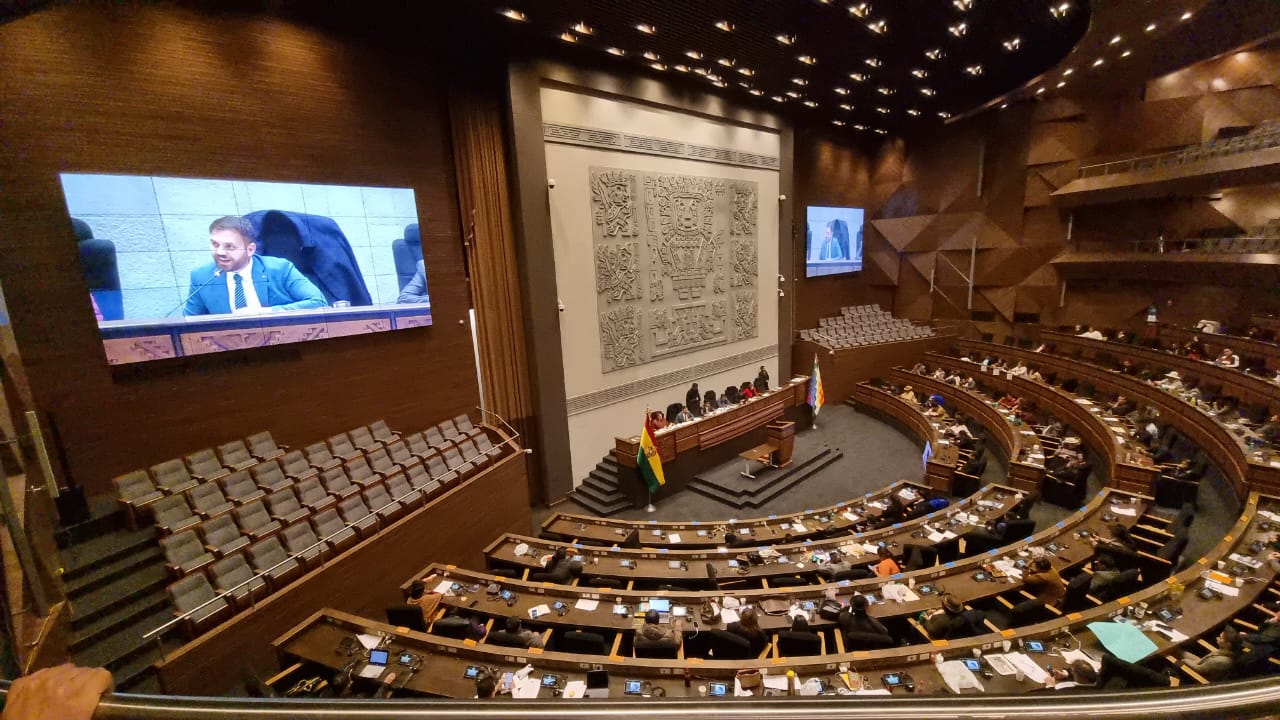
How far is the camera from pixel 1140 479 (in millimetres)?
7305

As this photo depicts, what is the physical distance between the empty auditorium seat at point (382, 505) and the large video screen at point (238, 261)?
2.54m

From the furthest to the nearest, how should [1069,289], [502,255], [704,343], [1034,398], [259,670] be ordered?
[1069,289], [704,343], [1034,398], [502,255], [259,670]

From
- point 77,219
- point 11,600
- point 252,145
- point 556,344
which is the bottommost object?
point 11,600

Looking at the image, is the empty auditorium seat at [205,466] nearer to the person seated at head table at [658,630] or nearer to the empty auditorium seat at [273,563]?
the empty auditorium seat at [273,563]

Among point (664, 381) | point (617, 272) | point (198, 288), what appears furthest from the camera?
point (664, 381)

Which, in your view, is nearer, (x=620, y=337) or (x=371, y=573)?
(x=371, y=573)

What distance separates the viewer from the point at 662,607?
5152 millimetres

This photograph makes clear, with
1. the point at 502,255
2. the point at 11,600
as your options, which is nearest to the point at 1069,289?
the point at 502,255

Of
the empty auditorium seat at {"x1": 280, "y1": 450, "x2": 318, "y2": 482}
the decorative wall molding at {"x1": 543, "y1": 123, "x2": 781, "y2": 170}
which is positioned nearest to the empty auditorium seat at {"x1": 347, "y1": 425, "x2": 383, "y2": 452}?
the empty auditorium seat at {"x1": 280, "y1": 450, "x2": 318, "y2": 482}

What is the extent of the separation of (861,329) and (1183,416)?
27.4 feet

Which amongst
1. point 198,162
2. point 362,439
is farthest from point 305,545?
point 198,162

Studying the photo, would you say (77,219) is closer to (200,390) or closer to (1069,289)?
(200,390)

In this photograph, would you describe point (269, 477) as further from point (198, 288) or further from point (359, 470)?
point (198, 288)

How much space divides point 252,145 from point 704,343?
9.32m
